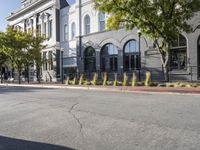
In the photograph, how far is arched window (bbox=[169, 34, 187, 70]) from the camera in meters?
27.5

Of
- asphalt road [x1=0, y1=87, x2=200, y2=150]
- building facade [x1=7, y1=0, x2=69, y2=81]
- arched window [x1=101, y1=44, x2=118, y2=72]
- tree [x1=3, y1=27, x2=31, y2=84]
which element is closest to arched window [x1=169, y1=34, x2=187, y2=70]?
arched window [x1=101, y1=44, x2=118, y2=72]

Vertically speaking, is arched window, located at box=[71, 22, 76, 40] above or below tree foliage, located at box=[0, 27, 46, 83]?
above

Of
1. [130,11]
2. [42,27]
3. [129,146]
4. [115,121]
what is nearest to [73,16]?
[42,27]

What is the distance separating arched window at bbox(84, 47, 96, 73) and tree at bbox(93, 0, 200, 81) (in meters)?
13.9

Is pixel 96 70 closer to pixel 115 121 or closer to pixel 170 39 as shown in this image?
pixel 170 39

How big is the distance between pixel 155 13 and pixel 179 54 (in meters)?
7.51

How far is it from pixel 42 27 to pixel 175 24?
27.6 metres

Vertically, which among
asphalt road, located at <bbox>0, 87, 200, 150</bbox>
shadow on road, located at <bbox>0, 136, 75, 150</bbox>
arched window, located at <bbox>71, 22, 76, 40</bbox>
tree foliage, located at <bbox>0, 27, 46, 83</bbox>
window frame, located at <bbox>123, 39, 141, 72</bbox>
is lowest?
shadow on road, located at <bbox>0, 136, 75, 150</bbox>

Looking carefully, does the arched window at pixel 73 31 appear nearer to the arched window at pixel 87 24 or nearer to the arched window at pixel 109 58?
the arched window at pixel 87 24

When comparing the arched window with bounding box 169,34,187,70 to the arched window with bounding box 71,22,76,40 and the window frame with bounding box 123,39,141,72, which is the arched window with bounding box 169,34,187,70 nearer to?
the window frame with bounding box 123,39,141,72

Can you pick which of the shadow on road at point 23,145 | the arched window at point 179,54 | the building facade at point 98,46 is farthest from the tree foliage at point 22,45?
the shadow on road at point 23,145

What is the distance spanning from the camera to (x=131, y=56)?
32.0 metres

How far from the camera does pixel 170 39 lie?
2234 cm

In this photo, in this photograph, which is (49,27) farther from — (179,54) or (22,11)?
(179,54)
